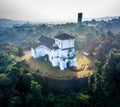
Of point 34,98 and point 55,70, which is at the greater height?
point 55,70

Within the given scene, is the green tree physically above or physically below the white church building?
below

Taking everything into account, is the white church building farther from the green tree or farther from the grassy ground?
the green tree

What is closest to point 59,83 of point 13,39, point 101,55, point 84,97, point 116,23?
point 84,97

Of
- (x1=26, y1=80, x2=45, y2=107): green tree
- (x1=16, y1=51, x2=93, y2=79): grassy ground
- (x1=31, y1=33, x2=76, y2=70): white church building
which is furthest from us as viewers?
(x1=31, y1=33, x2=76, y2=70): white church building

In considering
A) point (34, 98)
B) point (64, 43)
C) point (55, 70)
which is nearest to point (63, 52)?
point (64, 43)

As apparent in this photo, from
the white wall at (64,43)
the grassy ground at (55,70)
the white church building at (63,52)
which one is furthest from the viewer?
the white church building at (63,52)

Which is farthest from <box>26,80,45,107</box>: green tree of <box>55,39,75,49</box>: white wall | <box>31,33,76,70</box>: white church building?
<box>55,39,75,49</box>: white wall

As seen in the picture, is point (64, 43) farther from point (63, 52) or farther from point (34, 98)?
point (34, 98)

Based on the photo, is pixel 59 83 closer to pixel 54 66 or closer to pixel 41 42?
pixel 54 66

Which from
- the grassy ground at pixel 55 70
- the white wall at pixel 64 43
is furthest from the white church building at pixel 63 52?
the grassy ground at pixel 55 70

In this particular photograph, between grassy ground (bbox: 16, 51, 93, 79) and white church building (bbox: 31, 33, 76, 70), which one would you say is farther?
white church building (bbox: 31, 33, 76, 70)

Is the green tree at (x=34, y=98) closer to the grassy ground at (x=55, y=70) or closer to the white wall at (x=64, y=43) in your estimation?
the grassy ground at (x=55, y=70)
